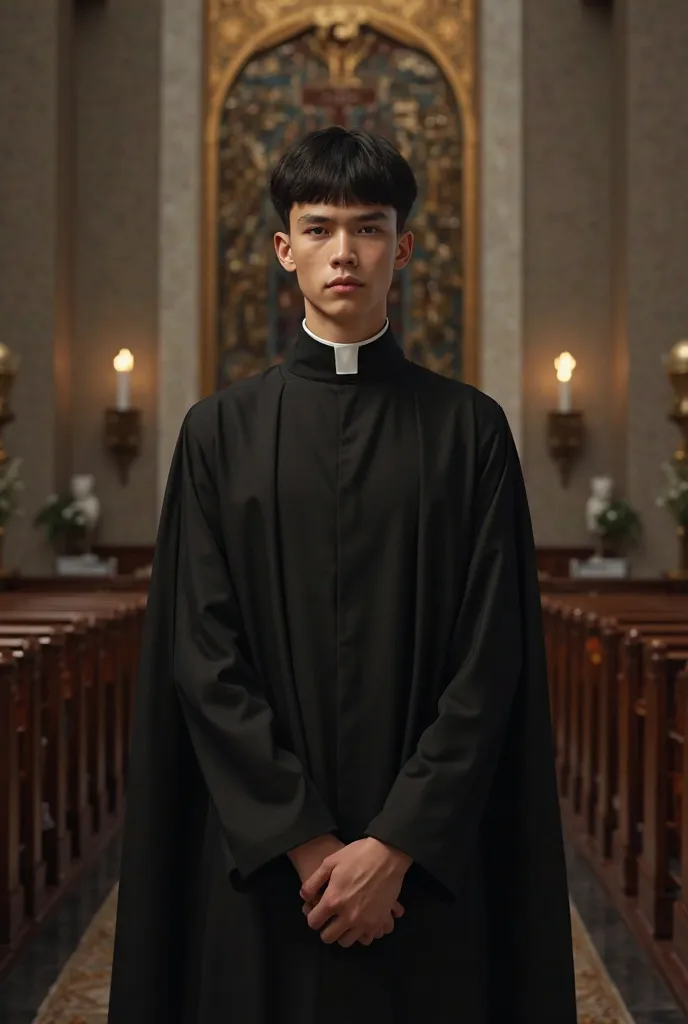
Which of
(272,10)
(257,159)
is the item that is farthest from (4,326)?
(272,10)

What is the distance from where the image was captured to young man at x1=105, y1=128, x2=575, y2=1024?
183cm

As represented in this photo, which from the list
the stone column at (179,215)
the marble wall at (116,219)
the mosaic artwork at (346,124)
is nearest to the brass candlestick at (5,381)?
the marble wall at (116,219)

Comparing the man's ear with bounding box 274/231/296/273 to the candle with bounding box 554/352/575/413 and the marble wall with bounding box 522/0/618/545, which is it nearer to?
the candle with bounding box 554/352/575/413

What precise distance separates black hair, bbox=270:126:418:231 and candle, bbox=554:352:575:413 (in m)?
10.2

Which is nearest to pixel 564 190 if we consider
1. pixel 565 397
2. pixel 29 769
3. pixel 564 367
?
pixel 564 367

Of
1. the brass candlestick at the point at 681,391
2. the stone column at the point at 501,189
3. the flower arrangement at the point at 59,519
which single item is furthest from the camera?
the stone column at the point at 501,189

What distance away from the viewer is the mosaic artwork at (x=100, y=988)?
370 cm

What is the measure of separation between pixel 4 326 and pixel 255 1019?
10.4m

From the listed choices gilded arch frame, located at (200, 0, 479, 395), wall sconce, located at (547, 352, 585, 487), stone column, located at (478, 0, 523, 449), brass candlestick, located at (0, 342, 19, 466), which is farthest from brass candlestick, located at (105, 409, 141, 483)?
wall sconce, located at (547, 352, 585, 487)

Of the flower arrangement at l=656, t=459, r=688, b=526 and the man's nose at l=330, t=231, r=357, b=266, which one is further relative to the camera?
the flower arrangement at l=656, t=459, r=688, b=526

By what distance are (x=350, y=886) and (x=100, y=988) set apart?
8.00 ft

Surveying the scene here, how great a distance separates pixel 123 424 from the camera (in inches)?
479

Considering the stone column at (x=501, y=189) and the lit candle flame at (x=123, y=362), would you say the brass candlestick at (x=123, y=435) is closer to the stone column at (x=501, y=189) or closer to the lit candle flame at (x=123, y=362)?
the lit candle flame at (x=123, y=362)

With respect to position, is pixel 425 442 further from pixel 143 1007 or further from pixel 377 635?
pixel 143 1007
